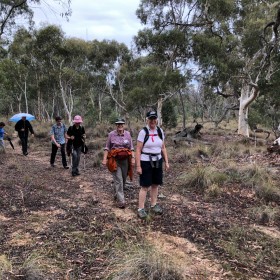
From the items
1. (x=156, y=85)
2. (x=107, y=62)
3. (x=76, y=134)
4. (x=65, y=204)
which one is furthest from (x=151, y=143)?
(x=107, y=62)

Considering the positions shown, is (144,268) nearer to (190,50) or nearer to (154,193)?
(154,193)

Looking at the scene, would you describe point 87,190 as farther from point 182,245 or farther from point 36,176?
point 182,245

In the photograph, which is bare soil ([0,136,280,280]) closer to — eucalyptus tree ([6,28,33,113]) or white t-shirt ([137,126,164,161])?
white t-shirt ([137,126,164,161])

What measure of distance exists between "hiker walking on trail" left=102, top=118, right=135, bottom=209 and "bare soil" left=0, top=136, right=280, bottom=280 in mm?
350

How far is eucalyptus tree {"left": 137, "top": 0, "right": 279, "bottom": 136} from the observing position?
1762 centimetres

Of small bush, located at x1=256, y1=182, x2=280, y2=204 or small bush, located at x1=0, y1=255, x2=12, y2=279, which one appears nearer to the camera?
small bush, located at x1=0, y1=255, x2=12, y2=279

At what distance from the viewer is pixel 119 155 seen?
5.72 m

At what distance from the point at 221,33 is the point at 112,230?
17.5m

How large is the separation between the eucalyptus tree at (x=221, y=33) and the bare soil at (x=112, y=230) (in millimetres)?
12290

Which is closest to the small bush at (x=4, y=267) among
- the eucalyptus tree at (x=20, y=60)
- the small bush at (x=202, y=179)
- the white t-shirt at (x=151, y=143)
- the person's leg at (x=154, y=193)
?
the white t-shirt at (x=151, y=143)

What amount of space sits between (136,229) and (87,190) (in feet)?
8.40

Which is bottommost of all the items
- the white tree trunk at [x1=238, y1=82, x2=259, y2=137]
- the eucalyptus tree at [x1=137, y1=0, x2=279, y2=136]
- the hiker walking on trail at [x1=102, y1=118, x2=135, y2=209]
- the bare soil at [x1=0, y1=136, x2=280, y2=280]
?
the bare soil at [x1=0, y1=136, x2=280, y2=280]

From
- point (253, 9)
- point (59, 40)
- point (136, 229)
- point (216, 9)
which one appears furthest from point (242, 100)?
point (136, 229)

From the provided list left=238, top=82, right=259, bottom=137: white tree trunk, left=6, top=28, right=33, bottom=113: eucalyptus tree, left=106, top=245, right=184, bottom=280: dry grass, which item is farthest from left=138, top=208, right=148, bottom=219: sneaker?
left=6, top=28, right=33, bottom=113: eucalyptus tree
